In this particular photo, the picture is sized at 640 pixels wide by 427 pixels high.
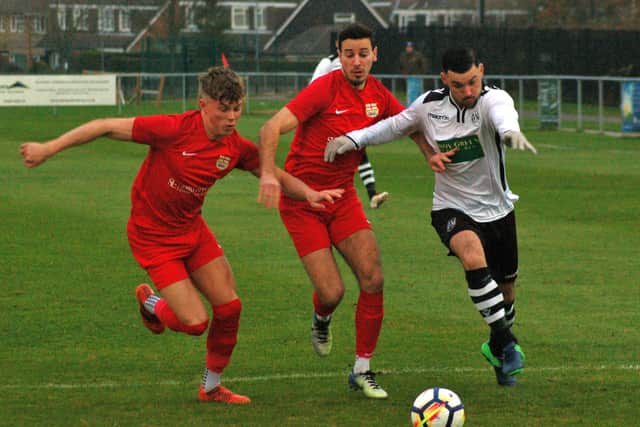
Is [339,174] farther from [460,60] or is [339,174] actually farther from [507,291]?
[507,291]

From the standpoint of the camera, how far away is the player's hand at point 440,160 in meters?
8.64

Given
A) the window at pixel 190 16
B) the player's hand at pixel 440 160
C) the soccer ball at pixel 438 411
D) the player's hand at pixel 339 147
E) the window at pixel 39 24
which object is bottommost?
the soccer ball at pixel 438 411

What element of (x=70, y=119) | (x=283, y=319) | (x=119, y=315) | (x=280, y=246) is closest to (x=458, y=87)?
(x=283, y=319)

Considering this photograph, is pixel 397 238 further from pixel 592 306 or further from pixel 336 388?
pixel 336 388

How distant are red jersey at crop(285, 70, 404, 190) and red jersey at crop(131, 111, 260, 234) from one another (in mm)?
769

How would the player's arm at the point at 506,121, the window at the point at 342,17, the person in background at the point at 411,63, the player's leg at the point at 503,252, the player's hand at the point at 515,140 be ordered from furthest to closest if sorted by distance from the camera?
the window at the point at 342,17 → the person in background at the point at 411,63 → the player's leg at the point at 503,252 → the player's arm at the point at 506,121 → the player's hand at the point at 515,140

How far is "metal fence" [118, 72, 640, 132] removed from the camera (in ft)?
117

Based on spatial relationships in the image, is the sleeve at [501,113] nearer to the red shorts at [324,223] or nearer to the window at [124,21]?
the red shorts at [324,223]

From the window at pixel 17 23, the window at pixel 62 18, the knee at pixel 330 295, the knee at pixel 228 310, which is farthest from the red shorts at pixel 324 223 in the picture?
the window at pixel 62 18

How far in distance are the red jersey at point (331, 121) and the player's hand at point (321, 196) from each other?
Result: 2.54 feet

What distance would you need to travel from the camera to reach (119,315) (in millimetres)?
11414

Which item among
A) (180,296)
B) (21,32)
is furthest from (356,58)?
(21,32)

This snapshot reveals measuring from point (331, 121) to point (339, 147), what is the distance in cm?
37

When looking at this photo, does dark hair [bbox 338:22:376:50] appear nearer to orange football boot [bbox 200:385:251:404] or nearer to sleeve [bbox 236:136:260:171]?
sleeve [bbox 236:136:260:171]
